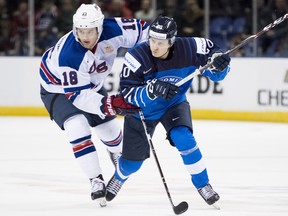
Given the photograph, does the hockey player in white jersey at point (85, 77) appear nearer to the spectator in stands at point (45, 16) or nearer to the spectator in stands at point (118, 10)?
the spectator in stands at point (118, 10)

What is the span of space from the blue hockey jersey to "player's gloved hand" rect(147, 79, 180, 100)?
0.05m

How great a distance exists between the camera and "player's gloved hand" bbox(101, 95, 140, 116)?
509 centimetres

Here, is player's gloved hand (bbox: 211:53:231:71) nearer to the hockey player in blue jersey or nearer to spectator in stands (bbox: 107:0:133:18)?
the hockey player in blue jersey

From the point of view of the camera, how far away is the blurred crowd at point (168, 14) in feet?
34.0

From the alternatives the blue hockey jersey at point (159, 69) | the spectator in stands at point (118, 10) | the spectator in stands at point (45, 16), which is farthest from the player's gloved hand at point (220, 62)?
the spectator in stands at point (45, 16)

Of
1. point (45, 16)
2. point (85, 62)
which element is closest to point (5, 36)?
point (45, 16)

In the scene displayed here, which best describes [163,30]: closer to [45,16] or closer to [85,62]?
[85,62]

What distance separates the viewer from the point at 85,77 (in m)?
5.26

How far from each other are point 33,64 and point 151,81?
5813 mm

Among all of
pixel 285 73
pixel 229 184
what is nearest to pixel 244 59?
pixel 285 73

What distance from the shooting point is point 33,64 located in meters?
10.6

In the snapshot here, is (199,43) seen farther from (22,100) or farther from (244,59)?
(22,100)

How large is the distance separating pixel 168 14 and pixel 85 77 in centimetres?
561

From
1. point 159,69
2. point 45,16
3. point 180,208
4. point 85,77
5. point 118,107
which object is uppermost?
point 159,69
